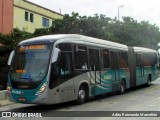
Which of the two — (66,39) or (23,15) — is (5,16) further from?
(66,39)

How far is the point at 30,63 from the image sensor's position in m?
13.9

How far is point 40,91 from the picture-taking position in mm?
13320

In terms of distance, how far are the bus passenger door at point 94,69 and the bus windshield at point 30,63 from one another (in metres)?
3.39

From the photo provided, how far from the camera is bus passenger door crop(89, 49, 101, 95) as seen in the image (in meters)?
16.8

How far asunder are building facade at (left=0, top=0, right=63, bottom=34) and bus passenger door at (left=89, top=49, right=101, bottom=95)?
58.9ft

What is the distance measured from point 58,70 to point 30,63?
3.66ft

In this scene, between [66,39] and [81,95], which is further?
[81,95]

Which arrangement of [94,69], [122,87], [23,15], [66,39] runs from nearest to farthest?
[66,39] < [94,69] < [122,87] < [23,15]

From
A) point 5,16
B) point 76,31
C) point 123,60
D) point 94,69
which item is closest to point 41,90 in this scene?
point 94,69

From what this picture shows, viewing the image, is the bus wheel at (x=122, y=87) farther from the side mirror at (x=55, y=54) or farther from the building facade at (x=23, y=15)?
the building facade at (x=23, y=15)

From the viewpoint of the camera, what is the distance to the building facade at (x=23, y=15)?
115 ft

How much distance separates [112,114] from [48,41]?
3937 mm

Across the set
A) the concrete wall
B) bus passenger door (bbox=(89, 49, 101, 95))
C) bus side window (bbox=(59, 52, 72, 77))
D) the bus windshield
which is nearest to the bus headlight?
the bus windshield

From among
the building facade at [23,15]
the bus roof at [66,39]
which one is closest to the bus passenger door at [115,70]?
the bus roof at [66,39]
